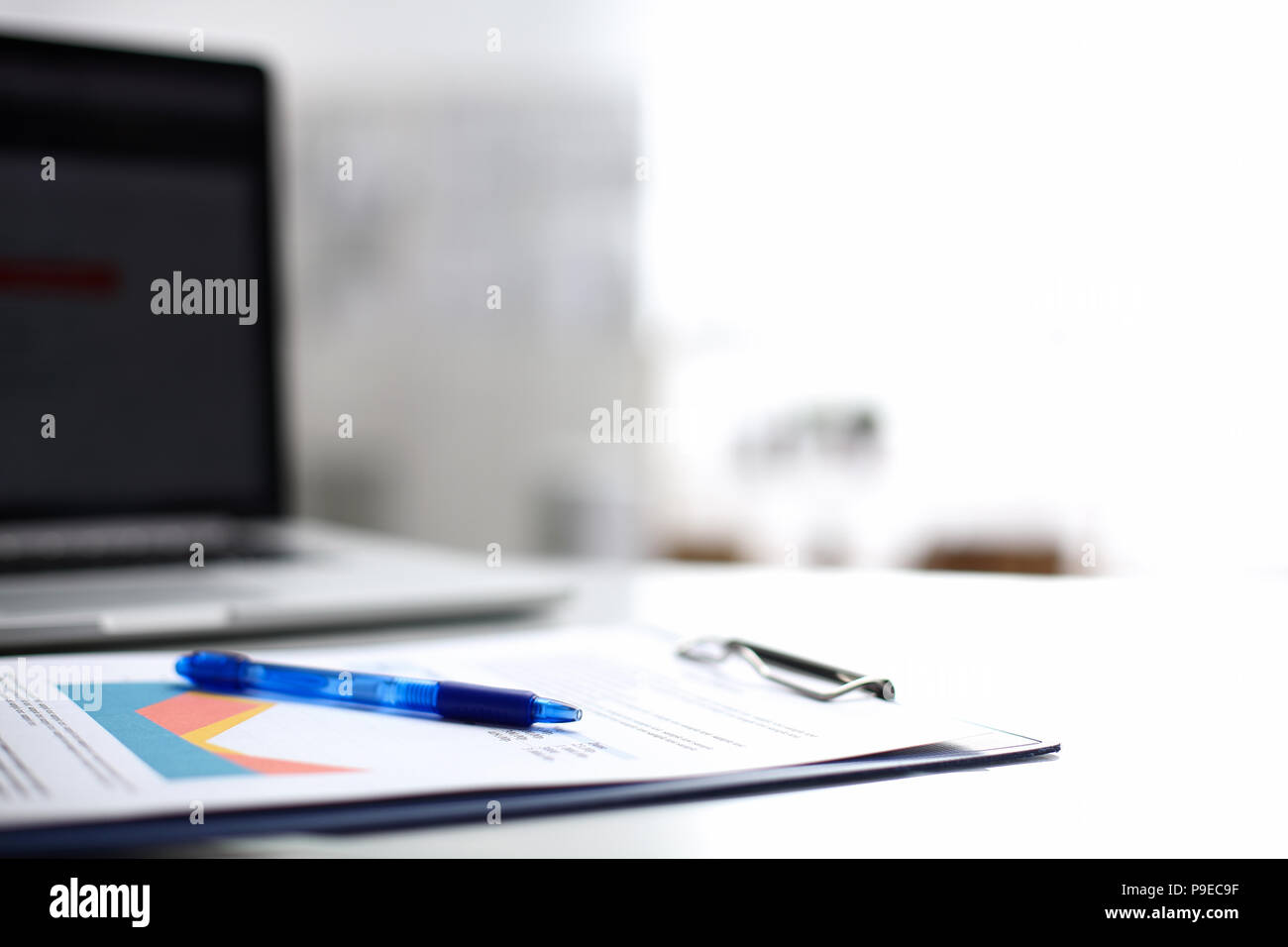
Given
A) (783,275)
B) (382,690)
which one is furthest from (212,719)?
(783,275)

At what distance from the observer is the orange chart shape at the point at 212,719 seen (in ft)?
1.21

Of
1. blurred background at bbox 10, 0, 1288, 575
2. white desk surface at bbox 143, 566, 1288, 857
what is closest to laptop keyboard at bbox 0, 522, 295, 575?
white desk surface at bbox 143, 566, 1288, 857

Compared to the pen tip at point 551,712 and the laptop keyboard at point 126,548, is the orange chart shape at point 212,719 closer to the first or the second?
the pen tip at point 551,712

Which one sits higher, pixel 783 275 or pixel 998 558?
pixel 783 275

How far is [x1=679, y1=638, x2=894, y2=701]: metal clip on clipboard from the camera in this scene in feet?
1.58

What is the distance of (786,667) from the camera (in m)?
0.52

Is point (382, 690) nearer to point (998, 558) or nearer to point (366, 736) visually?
point (366, 736)

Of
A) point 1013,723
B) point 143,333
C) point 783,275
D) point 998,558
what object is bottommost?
point 998,558

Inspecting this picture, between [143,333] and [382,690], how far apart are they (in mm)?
527

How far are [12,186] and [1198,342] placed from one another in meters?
2.73

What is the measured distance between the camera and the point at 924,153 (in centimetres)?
317

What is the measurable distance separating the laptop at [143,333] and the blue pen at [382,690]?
0.83 feet

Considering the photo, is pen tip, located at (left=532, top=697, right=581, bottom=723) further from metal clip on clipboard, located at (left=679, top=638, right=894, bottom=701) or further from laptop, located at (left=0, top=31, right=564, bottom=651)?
laptop, located at (left=0, top=31, right=564, bottom=651)

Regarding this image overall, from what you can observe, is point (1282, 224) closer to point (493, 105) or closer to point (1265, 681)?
point (493, 105)
